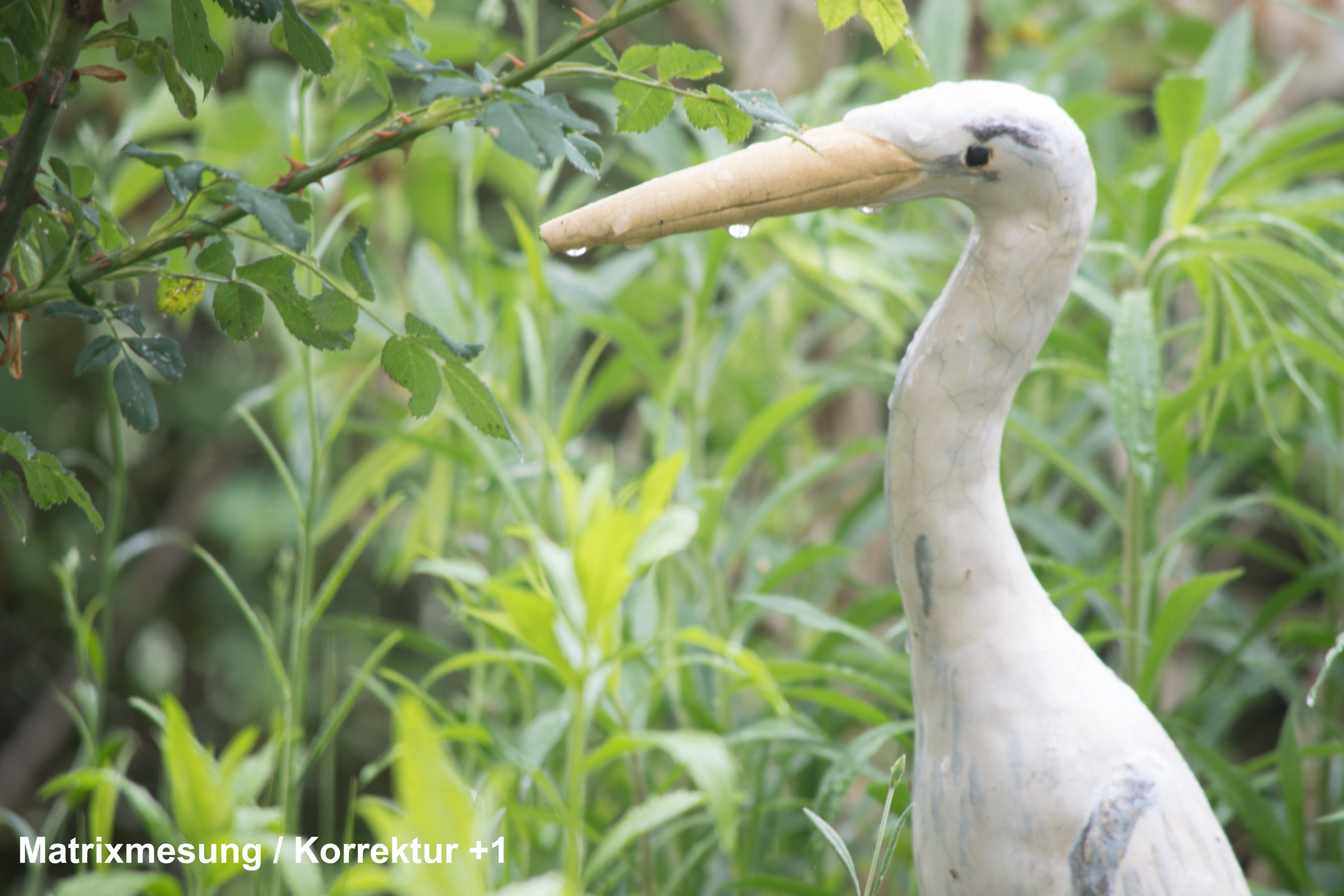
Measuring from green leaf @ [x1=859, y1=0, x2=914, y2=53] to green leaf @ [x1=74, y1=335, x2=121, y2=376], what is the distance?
387 mm

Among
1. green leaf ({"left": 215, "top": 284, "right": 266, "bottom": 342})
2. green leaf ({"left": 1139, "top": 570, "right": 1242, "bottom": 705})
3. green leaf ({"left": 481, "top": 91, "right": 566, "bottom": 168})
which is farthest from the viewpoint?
green leaf ({"left": 1139, "top": 570, "right": 1242, "bottom": 705})

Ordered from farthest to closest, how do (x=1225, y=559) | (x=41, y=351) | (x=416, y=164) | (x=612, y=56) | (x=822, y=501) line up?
(x=41, y=351), (x=416, y=164), (x=1225, y=559), (x=822, y=501), (x=612, y=56)

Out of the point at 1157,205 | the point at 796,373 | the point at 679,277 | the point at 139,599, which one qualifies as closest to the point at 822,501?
the point at 796,373

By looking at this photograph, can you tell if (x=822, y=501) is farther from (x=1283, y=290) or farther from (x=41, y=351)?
(x=41, y=351)

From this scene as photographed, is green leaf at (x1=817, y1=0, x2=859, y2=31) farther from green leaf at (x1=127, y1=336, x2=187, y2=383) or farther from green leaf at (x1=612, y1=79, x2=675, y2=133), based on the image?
green leaf at (x1=127, y1=336, x2=187, y2=383)

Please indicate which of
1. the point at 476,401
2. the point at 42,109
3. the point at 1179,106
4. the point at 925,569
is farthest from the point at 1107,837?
the point at 1179,106

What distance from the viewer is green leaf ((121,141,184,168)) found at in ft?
1.49

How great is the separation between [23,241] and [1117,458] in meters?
1.30

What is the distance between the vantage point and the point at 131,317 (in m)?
0.52

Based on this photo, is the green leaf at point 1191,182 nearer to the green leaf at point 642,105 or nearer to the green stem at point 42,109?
the green leaf at point 642,105

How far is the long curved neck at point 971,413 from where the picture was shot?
1.85 feet

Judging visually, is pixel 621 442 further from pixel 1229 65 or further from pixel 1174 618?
pixel 1174 618

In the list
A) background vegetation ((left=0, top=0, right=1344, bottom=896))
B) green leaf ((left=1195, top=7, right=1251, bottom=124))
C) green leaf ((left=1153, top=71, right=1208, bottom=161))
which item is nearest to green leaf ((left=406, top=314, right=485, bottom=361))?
background vegetation ((left=0, top=0, right=1344, bottom=896))

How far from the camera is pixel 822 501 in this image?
1.40 metres
